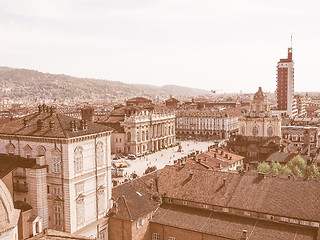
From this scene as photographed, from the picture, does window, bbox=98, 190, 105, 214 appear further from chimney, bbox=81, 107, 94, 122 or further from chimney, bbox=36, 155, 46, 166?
chimney, bbox=81, 107, 94, 122

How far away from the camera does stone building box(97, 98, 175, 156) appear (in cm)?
12612

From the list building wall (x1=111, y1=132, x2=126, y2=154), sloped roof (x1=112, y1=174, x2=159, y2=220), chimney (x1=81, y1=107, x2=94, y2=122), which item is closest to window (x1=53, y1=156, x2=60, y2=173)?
sloped roof (x1=112, y1=174, x2=159, y2=220)

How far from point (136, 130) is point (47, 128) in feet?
274

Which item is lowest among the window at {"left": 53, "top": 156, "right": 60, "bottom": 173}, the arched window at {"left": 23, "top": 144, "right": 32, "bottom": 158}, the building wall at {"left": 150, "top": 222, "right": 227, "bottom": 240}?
the building wall at {"left": 150, "top": 222, "right": 227, "bottom": 240}

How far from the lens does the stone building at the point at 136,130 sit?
126125mm

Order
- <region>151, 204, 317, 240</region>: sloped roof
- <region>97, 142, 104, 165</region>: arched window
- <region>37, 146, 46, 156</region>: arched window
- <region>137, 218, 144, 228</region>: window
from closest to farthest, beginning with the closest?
<region>151, 204, 317, 240</region>: sloped roof → <region>37, 146, 46, 156</region>: arched window → <region>137, 218, 144, 228</region>: window → <region>97, 142, 104, 165</region>: arched window

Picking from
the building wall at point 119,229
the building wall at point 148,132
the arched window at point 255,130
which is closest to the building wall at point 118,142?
the building wall at point 148,132

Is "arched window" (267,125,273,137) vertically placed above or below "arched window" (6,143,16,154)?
below

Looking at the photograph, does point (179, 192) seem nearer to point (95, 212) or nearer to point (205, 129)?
point (95, 212)

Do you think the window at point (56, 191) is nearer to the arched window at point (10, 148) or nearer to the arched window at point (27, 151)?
the arched window at point (27, 151)

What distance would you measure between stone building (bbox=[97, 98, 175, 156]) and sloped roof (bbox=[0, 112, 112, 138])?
78.2m

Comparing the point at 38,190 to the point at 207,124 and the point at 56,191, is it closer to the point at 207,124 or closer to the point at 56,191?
the point at 56,191

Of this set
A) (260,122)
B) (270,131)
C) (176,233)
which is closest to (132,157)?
(260,122)

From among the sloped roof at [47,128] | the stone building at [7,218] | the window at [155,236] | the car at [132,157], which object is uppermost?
the sloped roof at [47,128]
